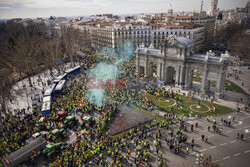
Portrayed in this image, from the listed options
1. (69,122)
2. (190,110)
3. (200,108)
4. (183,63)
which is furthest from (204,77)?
(69,122)

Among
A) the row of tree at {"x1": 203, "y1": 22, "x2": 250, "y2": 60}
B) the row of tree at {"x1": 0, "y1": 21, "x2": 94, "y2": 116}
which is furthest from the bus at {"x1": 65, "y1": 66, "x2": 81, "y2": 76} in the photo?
the row of tree at {"x1": 203, "y1": 22, "x2": 250, "y2": 60}

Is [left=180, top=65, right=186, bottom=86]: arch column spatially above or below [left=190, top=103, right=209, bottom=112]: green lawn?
above

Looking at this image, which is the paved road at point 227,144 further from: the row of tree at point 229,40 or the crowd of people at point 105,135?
the row of tree at point 229,40

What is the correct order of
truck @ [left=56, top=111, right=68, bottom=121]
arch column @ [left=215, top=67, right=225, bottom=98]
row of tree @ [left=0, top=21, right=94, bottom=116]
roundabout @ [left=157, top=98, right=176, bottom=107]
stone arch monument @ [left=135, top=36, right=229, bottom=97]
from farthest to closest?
row of tree @ [left=0, top=21, right=94, bottom=116] → stone arch monument @ [left=135, top=36, right=229, bottom=97] → arch column @ [left=215, top=67, right=225, bottom=98] → roundabout @ [left=157, top=98, right=176, bottom=107] → truck @ [left=56, top=111, right=68, bottom=121]

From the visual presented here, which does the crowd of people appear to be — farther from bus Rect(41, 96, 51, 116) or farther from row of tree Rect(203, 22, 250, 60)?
row of tree Rect(203, 22, 250, 60)

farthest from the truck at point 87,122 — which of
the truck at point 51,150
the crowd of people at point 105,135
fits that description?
the truck at point 51,150

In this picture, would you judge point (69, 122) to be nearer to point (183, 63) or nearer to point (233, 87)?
point (183, 63)
